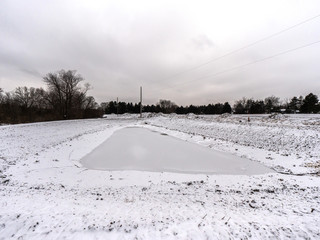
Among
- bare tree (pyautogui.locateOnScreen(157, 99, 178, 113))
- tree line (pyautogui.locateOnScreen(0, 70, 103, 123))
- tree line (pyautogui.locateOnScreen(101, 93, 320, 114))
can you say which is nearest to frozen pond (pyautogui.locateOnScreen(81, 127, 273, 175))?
tree line (pyautogui.locateOnScreen(0, 70, 103, 123))

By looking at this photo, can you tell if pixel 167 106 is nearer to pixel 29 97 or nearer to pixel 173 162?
pixel 29 97

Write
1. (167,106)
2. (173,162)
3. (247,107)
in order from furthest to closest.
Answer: (167,106)
(247,107)
(173,162)

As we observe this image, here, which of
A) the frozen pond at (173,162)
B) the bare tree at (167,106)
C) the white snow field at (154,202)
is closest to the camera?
the white snow field at (154,202)

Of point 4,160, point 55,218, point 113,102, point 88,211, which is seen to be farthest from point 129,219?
point 113,102

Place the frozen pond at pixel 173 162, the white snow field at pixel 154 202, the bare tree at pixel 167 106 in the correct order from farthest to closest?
the bare tree at pixel 167 106 < the frozen pond at pixel 173 162 < the white snow field at pixel 154 202

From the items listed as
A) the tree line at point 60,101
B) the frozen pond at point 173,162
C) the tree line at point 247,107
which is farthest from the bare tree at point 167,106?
the frozen pond at point 173,162

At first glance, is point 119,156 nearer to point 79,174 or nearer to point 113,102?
point 79,174

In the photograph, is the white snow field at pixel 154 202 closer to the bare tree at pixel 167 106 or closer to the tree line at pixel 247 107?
the tree line at pixel 247 107

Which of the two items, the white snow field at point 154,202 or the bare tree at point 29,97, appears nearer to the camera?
the white snow field at point 154,202

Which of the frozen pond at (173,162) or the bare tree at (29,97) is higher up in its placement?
the bare tree at (29,97)

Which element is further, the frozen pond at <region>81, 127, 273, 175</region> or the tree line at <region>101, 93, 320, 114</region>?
the tree line at <region>101, 93, 320, 114</region>

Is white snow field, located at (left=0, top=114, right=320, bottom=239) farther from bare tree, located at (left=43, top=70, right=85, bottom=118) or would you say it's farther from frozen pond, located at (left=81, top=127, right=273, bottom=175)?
bare tree, located at (left=43, top=70, right=85, bottom=118)

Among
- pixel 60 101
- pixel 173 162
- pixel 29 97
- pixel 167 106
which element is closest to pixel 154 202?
pixel 173 162

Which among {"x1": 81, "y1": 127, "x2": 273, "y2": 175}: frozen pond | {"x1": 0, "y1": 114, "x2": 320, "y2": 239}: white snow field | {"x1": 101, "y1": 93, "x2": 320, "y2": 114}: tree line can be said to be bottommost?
{"x1": 81, "y1": 127, "x2": 273, "y2": 175}: frozen pond
